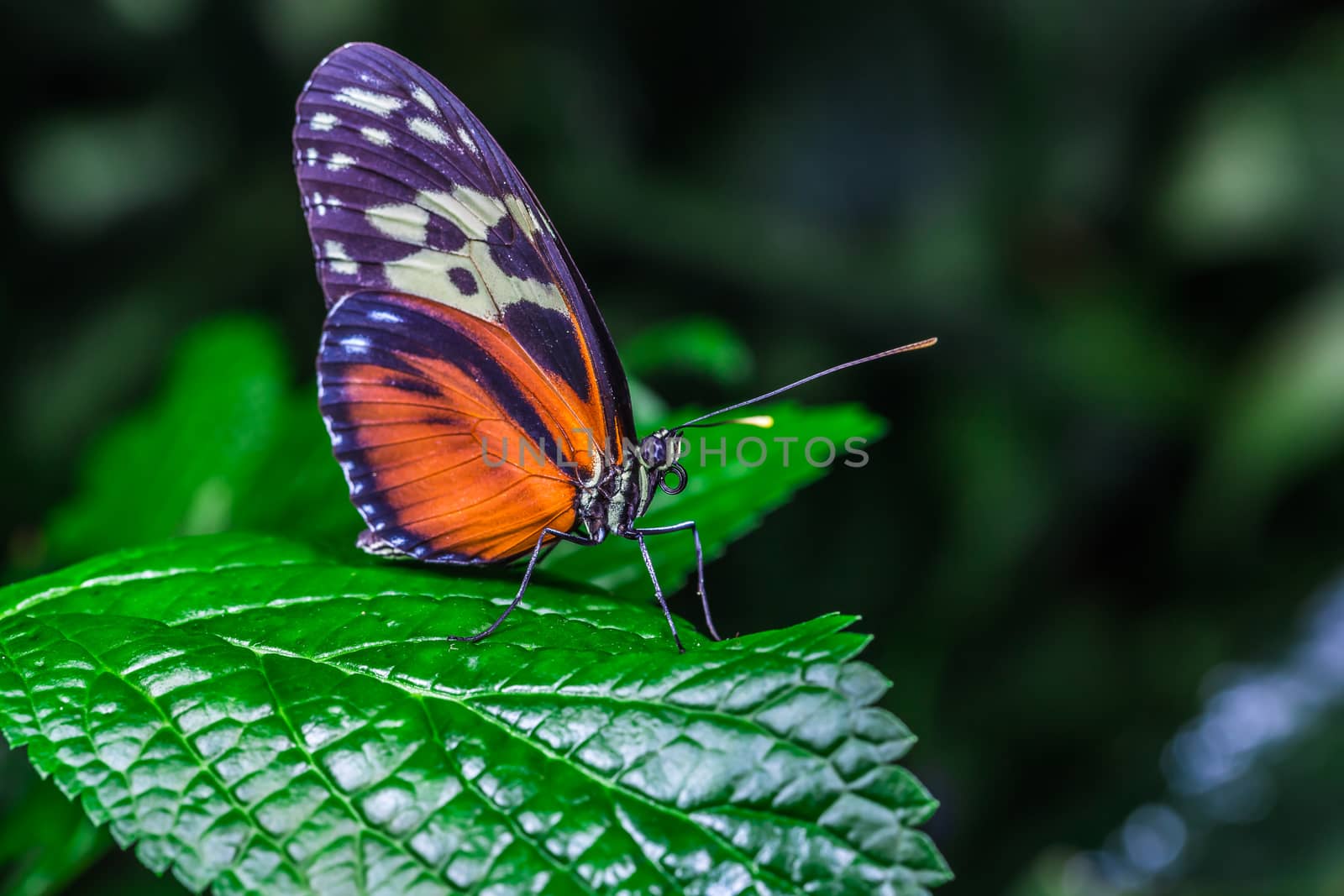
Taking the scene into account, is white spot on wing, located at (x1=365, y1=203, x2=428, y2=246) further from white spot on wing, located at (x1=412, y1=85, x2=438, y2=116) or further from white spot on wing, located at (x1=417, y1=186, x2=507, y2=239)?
white spot on wing, located at (x1=412, y1=85, x2=438, y2=116)

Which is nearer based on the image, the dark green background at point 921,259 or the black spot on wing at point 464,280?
the black spot on wing at point 464,280

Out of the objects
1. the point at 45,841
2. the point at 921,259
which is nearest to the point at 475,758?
the point at 45,841

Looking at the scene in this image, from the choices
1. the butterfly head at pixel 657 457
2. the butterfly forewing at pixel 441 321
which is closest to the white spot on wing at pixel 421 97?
the butterfly forewing at pixel 441 321

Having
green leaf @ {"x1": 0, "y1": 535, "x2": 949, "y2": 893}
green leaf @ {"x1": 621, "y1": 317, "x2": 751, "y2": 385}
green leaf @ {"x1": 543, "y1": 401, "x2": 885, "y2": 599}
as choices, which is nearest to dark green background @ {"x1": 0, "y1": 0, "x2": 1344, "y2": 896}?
green leaf @ {"x1": 621, "y1": 317, "x2": 751, "y2": 385}

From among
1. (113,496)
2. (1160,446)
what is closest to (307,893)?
(113,496)

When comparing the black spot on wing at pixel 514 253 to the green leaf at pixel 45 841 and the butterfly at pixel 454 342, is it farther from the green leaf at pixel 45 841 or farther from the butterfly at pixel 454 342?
the green leaf at pixel 45 841

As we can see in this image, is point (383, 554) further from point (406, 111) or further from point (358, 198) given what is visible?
point (406, 111)
